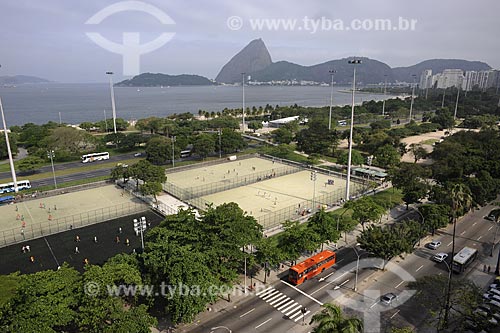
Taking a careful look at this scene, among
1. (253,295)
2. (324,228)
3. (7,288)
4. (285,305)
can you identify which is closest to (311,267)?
(324,228)

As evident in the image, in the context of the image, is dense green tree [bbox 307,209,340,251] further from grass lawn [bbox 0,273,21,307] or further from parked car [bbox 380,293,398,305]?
grass lawn [bbox 0,273,21,307]

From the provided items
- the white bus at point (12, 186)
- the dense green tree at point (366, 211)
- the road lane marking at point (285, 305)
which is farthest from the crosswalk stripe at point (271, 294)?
the white bus at point (12, 186)

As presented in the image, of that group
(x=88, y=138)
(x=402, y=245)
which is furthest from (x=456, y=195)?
(x=88, y=138)

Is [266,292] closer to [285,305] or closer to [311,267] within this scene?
[285,305]

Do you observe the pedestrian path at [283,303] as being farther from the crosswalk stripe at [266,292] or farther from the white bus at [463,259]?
the white bus at [463,259]

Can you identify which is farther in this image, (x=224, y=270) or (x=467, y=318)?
(x=224, y=270)

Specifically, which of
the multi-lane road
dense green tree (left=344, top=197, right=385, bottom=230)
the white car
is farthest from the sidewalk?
the white car

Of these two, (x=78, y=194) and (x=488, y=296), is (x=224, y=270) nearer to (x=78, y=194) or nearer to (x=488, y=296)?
(x=488, y=296)
